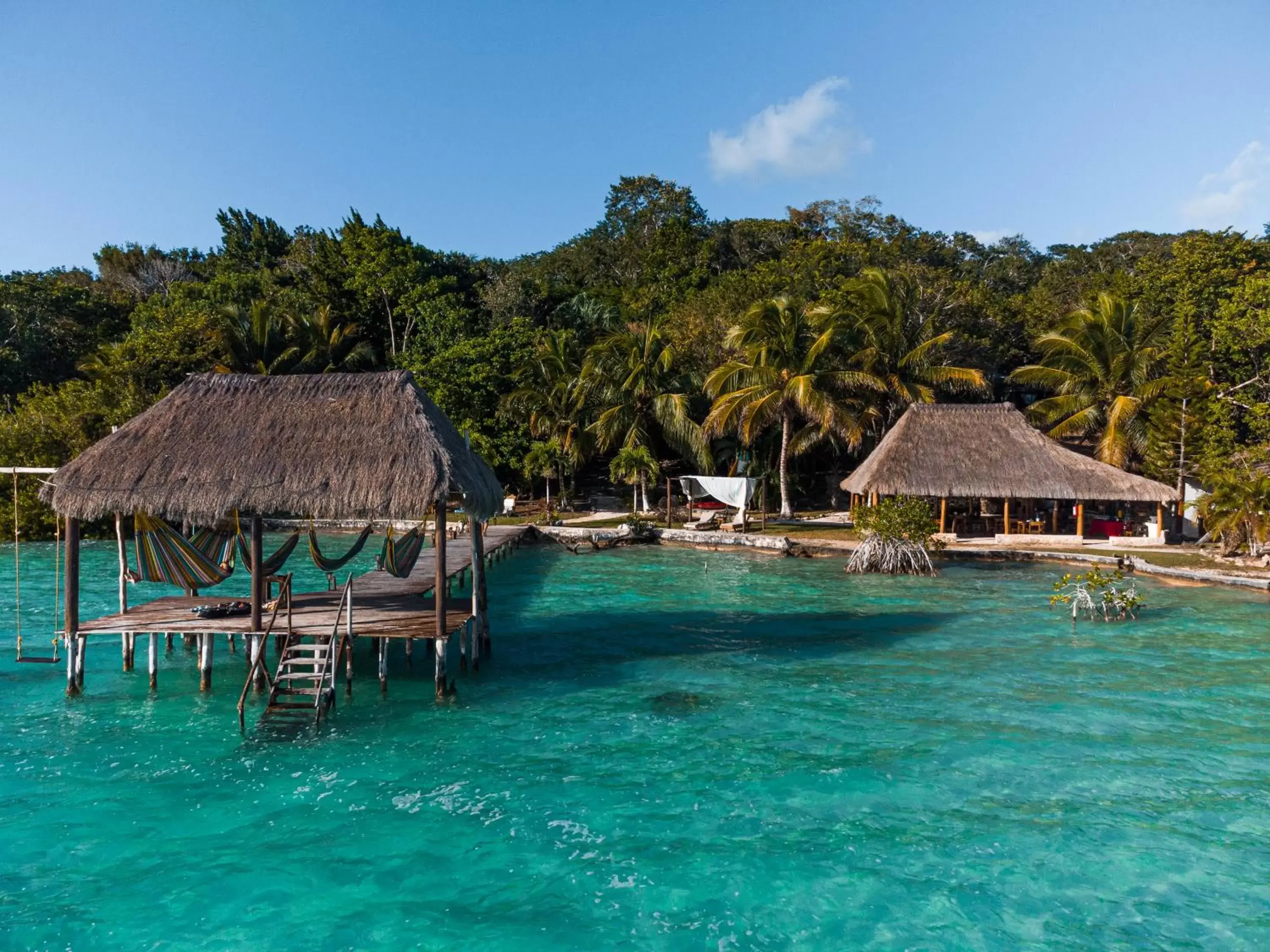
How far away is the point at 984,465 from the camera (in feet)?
69.9

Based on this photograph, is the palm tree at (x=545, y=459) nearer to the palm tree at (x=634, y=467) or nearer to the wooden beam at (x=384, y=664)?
the palm tree at (x=634, y=467)

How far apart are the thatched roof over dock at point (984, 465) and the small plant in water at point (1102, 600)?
561cm

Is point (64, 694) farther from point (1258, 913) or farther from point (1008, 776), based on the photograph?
point (1258, 913)

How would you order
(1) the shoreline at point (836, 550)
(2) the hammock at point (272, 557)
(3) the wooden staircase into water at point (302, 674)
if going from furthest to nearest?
(1) the shoreline at point (836, 550) → (2) the hammock at point (272, 557) → (3) the wooden staircase into water at point (302, 674)

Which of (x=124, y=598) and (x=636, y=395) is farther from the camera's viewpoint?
(x=636, y=395)

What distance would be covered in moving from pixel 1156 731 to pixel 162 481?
10.4 meters

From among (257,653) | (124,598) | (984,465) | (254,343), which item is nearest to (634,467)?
(984,465)

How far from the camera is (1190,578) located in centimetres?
1703

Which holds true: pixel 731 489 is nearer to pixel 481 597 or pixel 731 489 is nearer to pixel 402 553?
pixel 481 597

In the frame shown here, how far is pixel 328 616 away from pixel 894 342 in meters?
19.5

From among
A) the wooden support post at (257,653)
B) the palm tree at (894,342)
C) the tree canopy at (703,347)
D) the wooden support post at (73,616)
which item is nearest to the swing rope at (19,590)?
the wooden support post at (73,616)

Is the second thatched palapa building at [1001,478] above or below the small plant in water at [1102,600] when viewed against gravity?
above

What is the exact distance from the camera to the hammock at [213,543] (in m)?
10.6

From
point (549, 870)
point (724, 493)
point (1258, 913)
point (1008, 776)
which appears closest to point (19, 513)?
point (724, 493)
